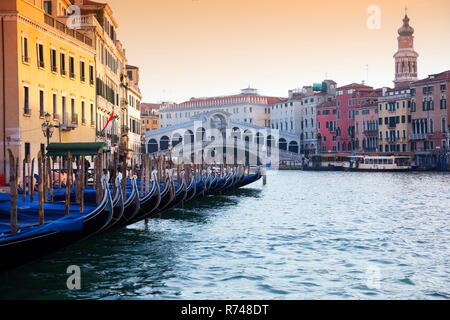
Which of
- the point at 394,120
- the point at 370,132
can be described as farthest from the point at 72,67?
the point at 370,132

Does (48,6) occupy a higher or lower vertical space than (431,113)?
higher

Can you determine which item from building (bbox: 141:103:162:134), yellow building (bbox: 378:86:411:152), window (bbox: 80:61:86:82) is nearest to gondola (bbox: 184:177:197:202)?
window (bbox: 80:61:86:82)

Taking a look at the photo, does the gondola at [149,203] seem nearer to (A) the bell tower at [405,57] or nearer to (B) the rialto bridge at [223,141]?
(B) the rialto bridge at [223,141]

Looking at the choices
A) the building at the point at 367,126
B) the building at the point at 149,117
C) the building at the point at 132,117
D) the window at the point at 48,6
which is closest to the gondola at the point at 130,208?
the window at the point at 48,6

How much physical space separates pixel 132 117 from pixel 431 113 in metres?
20.4

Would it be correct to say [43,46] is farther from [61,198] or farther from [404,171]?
[404,171]

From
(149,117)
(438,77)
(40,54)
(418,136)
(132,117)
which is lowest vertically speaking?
(418,136)

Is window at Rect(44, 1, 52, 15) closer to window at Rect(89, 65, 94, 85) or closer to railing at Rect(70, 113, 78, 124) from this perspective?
window at Rect(89, 65, 94, 85)

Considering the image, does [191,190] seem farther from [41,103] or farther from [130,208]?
[130,208]

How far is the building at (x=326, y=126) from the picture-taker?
55453mm

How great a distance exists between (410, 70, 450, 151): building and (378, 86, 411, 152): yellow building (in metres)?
0.79

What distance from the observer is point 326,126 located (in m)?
56.4

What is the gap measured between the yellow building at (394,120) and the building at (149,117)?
36157 mm

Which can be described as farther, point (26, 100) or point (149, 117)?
point (149, 117)
